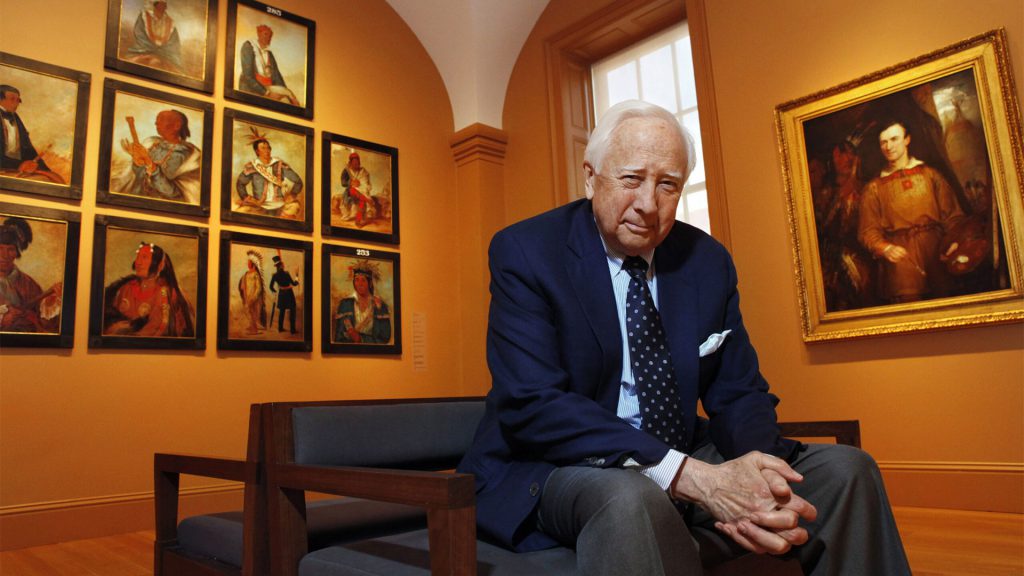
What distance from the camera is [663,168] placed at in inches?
86.4

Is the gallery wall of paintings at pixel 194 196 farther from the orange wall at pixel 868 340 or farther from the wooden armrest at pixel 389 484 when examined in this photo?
the wooden armrest at pixel 389 484

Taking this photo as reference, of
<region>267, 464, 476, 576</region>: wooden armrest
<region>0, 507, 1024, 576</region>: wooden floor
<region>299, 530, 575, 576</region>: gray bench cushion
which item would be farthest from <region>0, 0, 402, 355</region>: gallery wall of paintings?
<region>299, 530, 575, 576</region>: gray bench cushion

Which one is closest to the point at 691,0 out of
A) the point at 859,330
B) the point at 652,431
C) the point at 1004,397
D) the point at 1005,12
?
the point at 1005,12

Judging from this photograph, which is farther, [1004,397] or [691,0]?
[691,0]

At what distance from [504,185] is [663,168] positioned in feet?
19.9

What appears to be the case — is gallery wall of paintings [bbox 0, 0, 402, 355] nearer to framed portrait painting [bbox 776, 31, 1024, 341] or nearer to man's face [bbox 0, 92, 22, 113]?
man's face [bbox 0, 92, 22, 113]

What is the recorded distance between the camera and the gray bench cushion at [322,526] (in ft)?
7.14

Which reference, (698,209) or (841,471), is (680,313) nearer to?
(841,471)

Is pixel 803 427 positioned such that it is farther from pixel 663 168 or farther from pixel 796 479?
pixel 663 168

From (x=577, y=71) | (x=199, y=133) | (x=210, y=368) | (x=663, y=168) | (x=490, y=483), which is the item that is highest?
(x=577, y=71)

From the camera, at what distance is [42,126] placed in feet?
17.2

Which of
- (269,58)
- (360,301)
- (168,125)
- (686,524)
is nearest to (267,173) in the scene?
(168,125)

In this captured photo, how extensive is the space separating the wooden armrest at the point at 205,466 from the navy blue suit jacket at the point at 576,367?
661 millimetres

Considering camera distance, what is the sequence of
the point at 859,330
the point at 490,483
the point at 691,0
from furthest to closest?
the point at 691,0
the point at 859,330
the point at 490,483
